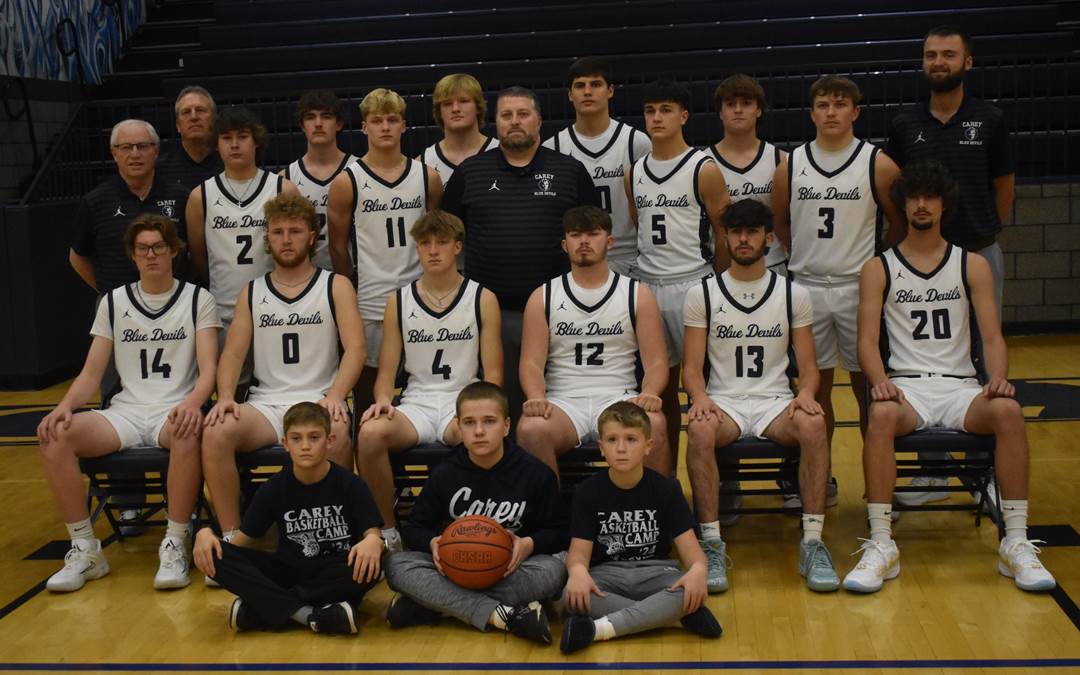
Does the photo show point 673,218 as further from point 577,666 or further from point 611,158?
point 577,666

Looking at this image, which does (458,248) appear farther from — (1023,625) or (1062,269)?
(1062,269)

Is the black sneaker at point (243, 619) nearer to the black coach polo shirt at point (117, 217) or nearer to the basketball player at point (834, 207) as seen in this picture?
the black coach polo shirt at point (117, 217)

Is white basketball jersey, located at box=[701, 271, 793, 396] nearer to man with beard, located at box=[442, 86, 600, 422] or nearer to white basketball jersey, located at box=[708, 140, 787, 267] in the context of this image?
white basketball jersey, located at box=[708, 140, 787, 267]

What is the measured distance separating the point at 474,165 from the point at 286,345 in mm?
1047

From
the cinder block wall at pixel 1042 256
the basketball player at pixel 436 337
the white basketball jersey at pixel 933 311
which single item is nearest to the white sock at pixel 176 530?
the basketball player at pixel 436 337

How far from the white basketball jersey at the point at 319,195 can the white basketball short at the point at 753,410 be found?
1.80 m

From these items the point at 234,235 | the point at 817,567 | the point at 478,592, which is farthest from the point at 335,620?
the point at 234,235

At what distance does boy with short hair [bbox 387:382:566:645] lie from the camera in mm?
4246

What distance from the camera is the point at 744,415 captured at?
481 cm

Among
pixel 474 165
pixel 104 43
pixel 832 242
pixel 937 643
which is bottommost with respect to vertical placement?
pixel 937 643

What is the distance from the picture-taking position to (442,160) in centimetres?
562

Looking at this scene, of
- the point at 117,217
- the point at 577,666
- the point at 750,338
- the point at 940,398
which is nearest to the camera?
the point at 577,666

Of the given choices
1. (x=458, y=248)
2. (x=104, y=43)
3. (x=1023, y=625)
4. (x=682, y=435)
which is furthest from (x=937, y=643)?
(x=104, y=43)

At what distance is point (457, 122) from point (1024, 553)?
2.80 metres
